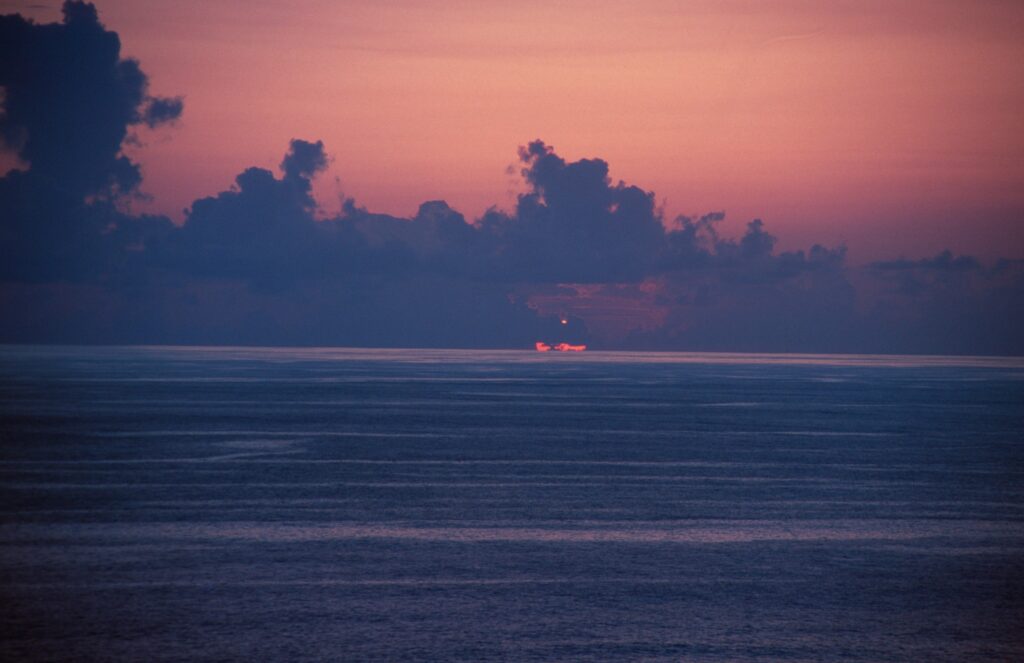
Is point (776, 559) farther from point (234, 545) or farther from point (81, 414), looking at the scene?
point (81, 414)

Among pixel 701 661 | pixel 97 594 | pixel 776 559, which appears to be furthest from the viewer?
pixel 776 559

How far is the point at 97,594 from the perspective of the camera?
12.7 meters

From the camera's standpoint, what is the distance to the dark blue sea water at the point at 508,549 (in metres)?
11.0

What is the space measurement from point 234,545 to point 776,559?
7256 millimetres

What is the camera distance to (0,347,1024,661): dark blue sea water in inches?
433

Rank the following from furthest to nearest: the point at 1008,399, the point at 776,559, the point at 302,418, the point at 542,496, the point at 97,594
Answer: the point at 1008,399 → the point at 302,418 → the point at 542,496 → the point at 776,559 → the point at 97,594

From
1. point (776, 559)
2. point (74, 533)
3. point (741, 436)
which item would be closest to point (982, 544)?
point (776, 559)

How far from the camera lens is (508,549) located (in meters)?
15.8

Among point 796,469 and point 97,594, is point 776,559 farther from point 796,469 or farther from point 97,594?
point 796,469

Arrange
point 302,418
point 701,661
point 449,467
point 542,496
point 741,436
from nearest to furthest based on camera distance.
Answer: point 701,661 < point 542,496 < point 449,467 < point 741,436 < point 302,418

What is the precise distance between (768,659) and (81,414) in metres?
44.3

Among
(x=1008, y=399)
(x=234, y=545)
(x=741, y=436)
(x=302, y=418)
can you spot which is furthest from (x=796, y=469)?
(x=1008, y=399)

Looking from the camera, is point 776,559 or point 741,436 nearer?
point 776,559

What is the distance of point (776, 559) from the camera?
1528 cm
